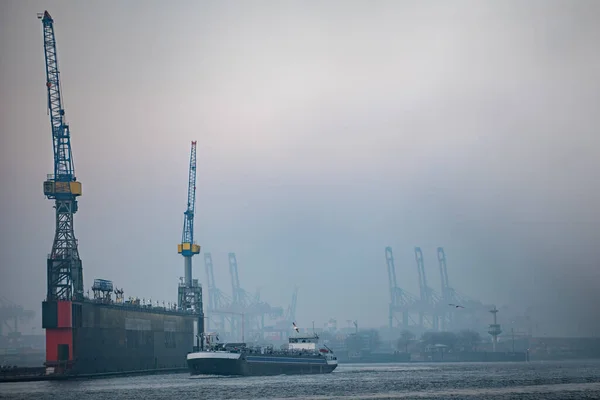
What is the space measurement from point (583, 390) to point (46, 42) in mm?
108834

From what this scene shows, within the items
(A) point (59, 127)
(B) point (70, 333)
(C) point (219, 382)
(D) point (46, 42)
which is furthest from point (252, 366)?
(D) point (46, 42)

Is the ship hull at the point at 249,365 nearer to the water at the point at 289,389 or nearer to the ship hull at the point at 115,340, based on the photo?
the water at the point at 289,389

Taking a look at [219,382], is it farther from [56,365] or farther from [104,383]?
[56,365]

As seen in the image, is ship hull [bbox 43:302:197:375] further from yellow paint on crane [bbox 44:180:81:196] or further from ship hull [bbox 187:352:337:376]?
yellow paint on crane [bbox 44:180:81:196]

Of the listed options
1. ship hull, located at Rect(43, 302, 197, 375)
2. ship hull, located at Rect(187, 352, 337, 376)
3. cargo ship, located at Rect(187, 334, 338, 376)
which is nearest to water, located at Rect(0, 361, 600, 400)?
ship hull, located at Rect(187, 352, 337, 376)

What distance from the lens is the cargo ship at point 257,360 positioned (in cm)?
14850

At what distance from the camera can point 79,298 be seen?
150625 mm

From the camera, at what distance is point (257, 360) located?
15662 centimetres

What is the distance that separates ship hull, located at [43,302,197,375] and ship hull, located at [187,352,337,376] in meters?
17.4

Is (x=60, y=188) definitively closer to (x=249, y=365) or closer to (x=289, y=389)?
(x=249, y=365)

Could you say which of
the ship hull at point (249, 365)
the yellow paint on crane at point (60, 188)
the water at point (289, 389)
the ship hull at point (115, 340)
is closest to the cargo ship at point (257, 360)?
the ship hull at point (249, 365)

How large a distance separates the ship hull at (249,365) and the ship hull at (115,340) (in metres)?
17.4

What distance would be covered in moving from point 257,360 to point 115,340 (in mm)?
27581

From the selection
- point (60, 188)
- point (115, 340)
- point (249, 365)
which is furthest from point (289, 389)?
point (60, 188)
